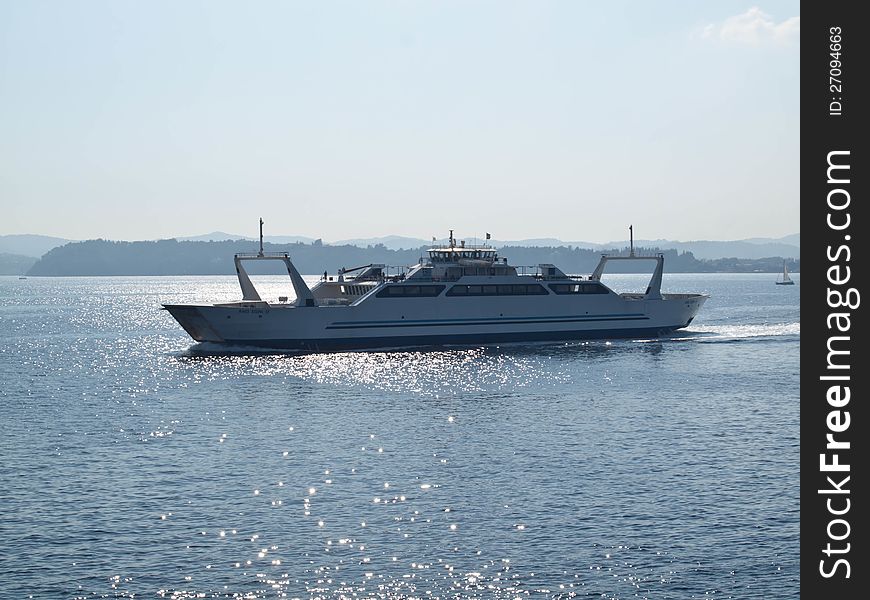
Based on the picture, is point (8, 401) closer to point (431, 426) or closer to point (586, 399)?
point (431, 426)

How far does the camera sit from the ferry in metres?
71.2

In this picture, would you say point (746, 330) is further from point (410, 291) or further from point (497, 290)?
point (410, 291)

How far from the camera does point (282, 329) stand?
71.1 metres

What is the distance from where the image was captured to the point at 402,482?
1293 inches

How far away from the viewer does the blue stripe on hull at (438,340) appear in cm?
7181

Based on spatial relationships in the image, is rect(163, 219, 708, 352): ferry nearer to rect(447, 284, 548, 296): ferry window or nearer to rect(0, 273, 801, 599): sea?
rect(447, 284, 548, 296): ferry window

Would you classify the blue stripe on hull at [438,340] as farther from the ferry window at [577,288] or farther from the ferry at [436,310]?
the ferry window at [577,288]

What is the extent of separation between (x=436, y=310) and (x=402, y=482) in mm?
43090
